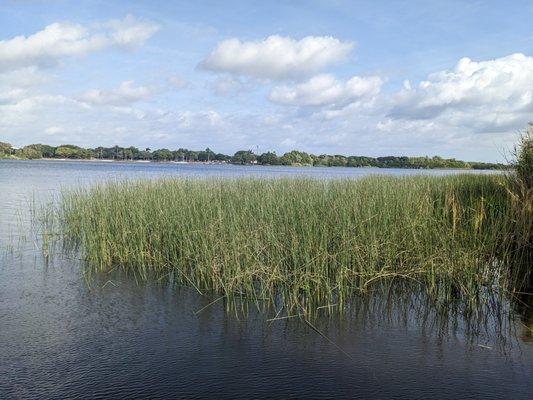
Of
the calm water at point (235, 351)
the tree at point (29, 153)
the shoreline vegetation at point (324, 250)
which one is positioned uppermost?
the tree at point (29, 153)

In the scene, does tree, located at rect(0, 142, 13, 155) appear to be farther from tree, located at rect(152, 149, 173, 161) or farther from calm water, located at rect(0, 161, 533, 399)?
calm water, located at rect(0, 161, 533, 399)

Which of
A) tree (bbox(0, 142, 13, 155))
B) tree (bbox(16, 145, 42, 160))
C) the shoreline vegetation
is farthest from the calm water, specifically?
tree (bbox(16, 145, 42, 160))

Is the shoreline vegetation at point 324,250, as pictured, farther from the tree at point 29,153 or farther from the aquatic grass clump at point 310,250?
the tree at point 29,153

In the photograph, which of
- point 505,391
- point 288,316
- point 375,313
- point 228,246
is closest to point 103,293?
point 228,246

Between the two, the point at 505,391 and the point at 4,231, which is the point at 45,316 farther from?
the point at 4,231

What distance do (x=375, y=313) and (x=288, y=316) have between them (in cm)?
111

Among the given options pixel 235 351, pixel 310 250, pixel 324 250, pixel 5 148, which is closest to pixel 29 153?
pixel 5 148

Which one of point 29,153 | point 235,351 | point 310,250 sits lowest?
point 235,351

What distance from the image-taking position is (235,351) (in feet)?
14.5

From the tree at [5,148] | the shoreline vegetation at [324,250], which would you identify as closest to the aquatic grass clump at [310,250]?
the shoreline vegetation at [324,250]

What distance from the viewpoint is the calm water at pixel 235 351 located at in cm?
375

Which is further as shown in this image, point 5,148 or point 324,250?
point 5,148

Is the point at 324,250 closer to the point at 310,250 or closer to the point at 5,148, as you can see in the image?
the point at 310,250

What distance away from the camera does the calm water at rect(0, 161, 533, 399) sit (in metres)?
3.75
